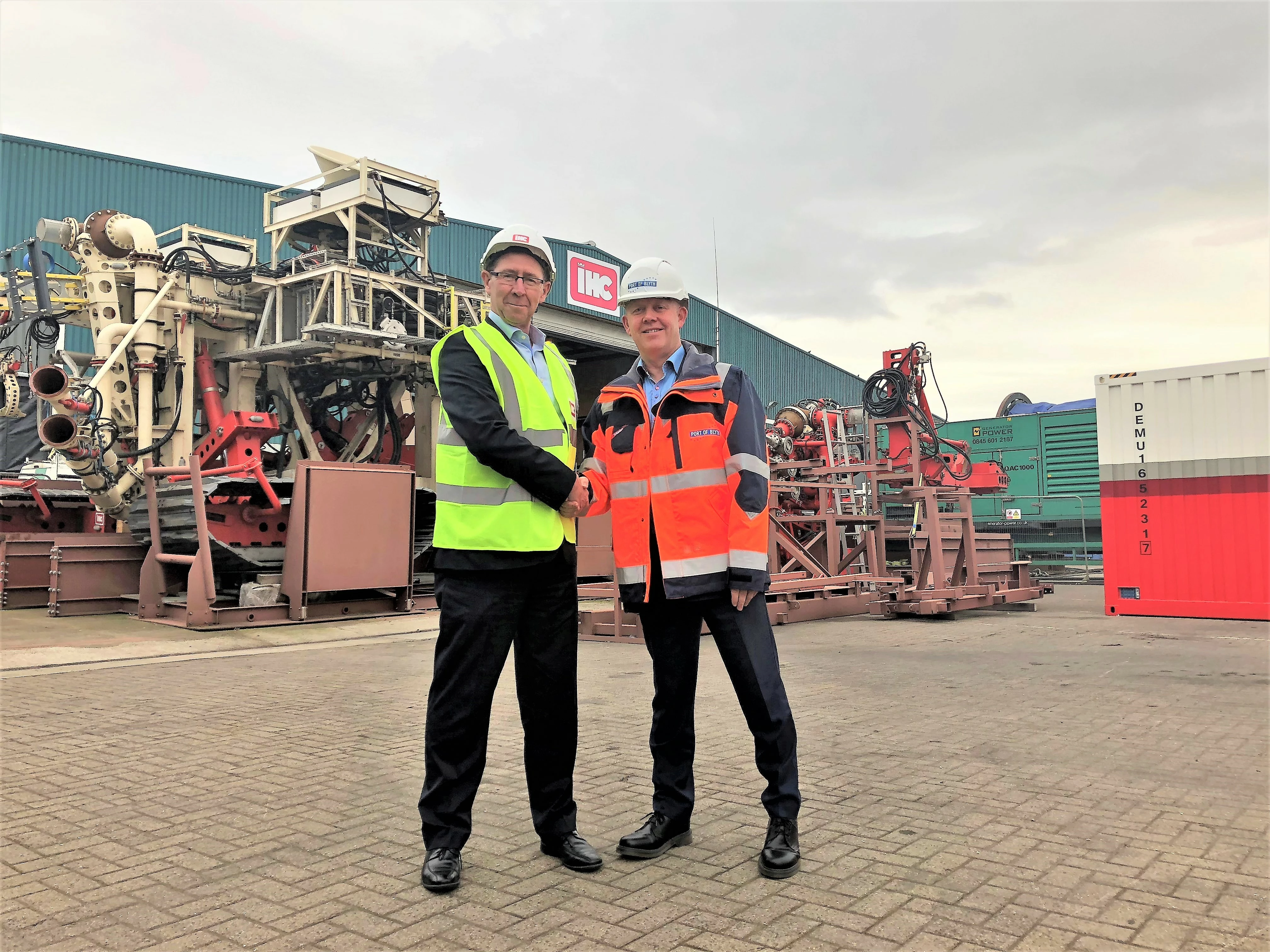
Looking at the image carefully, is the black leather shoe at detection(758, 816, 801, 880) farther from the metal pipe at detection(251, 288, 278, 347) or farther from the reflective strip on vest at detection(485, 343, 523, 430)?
the metal pipe at detection(251, 288, 278, 347)

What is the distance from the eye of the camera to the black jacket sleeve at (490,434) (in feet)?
9.61

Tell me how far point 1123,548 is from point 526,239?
11379 mm

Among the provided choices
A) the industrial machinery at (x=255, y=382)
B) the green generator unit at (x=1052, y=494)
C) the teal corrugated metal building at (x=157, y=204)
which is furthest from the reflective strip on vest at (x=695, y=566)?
the green generator unit at (x=1052, y=494)

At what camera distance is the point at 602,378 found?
24.2 meters

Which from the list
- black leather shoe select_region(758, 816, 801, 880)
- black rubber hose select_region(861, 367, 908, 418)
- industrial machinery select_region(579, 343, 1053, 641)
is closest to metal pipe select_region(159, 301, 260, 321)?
industrial machinery select_region(579, 343, 1053, 641)

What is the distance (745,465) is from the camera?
10.4 feet

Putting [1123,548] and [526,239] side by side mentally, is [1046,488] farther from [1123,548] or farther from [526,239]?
[526,239]

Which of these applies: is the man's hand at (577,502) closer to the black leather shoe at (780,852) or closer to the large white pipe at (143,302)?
the black leather shoe at (780,852)

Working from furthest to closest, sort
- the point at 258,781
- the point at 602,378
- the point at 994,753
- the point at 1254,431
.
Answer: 1. the point at 602,378
2. the point at 1254,431
3. the point at 994,753
4. the point at 258,781

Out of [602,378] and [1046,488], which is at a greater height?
[602,378]

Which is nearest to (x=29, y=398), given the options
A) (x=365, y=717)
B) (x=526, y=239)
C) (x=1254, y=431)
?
(x=365, y=717)

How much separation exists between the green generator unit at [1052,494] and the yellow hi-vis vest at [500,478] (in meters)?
18.7

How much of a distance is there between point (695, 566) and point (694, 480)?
0.31 m

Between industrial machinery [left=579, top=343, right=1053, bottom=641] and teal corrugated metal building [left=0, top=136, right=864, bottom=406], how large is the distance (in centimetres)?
618
